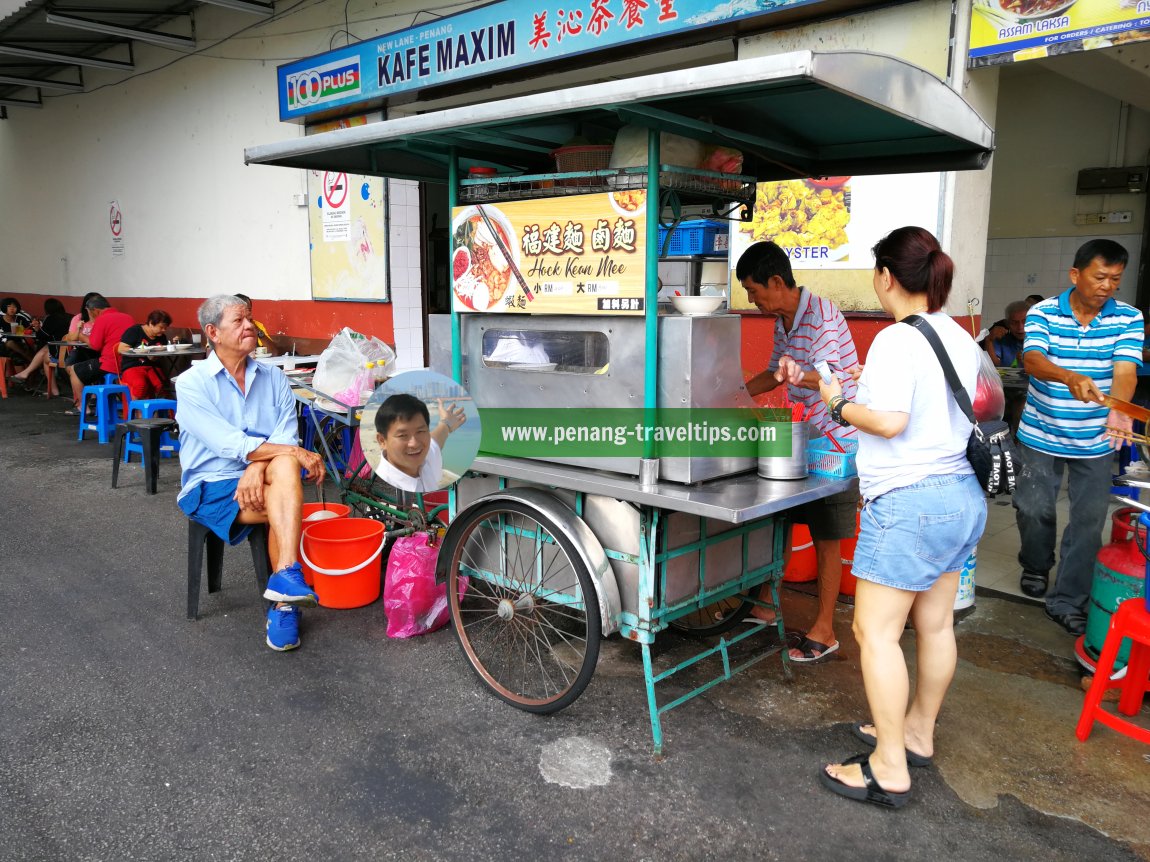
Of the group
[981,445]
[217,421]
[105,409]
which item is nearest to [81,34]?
[105,409]

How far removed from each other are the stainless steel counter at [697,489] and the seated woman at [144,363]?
5.94 meters

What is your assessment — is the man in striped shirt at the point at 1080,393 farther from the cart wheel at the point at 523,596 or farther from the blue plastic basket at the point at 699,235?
the blue plastic basket at the point at 699,235

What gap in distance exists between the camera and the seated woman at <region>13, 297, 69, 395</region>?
11.1 metres

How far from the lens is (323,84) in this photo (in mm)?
8234

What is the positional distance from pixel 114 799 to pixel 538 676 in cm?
151

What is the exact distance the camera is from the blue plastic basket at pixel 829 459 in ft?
9.50

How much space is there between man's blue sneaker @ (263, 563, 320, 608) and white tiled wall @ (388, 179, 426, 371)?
15.6ft

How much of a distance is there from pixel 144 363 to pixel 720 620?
6.53m

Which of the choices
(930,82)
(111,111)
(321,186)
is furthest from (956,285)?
(111,111)

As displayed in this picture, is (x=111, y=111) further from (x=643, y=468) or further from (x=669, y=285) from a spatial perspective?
(x=643, y=468)

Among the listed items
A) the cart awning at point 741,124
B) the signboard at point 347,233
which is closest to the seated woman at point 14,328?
the signboard at point 347,233

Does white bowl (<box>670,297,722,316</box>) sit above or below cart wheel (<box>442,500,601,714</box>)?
above

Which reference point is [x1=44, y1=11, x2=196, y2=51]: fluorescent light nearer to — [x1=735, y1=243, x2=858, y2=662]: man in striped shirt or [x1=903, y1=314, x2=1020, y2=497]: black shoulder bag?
[x1=735, y1=243, x2=858, y2=662]: man in striped shirt

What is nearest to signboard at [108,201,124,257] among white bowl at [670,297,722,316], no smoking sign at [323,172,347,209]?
no smoking sign at [323,172,347,209]
